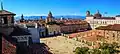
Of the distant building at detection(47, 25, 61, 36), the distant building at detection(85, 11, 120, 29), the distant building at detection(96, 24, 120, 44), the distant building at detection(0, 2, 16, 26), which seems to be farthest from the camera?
the distant building at detection(85, 11, 120, 29)

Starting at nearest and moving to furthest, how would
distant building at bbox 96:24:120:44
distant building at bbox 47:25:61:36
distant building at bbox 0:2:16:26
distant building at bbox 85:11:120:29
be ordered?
distant building at bbox 0:2:16:26
distant building at bbox 96:24:120:44
distant building at bbox 47:25:61:36
distant building at bbox 85:11:120:29

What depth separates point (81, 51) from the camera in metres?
26.4

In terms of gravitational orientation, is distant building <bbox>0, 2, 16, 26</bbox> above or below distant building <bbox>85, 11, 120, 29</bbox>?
above

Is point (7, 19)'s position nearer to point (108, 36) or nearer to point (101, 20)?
point (108, 36)

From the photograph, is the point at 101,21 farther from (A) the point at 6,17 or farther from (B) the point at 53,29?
(A) the point at 6,17

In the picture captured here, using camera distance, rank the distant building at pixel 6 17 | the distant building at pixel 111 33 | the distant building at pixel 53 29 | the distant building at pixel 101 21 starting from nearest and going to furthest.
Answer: the distant building at pixel 6 17 → the distant building at pixel 111 33 → the distant building at pixel 53 29 → the distant building at pixel 101 21

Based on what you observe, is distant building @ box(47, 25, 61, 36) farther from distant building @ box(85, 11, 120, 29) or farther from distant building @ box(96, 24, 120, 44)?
distant building @ box(85, 11, 120, 29)

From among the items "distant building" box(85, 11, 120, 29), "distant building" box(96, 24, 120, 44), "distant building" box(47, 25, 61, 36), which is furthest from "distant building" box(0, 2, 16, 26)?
"distant building" box(85, 11, 120, 29)

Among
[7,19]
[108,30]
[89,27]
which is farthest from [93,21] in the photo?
[7,19]

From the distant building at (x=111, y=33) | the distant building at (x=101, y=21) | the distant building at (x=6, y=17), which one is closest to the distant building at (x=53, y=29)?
the distant building at (x=111, y=33)

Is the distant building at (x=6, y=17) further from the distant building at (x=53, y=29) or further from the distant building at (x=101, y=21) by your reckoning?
the distant building at (x=101, y=21)

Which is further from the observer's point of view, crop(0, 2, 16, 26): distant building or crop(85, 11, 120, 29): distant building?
crop(85, 11, 120, 29): distant building

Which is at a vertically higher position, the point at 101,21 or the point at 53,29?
the point at 101,21

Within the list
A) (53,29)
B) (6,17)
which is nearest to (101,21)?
(53,29)
